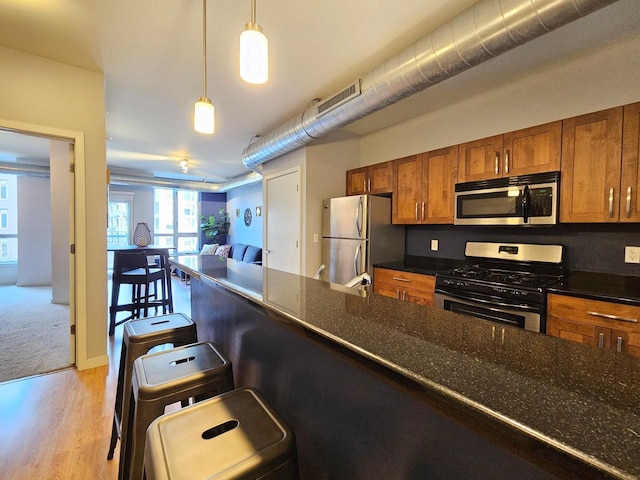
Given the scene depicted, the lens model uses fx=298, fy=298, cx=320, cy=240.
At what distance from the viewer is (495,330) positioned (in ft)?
2.53

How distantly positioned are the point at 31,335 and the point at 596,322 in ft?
17.0

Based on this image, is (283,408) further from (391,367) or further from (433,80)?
(433,80)

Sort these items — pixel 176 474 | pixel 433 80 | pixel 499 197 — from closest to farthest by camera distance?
pixel 176 474, pixel 433 80, pixel 499 197

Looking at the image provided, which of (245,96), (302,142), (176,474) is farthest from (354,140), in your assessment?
(176,474)

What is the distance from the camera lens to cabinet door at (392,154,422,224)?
3125 millimetres

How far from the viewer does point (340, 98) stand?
2457 millimetres

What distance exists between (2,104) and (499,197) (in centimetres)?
393

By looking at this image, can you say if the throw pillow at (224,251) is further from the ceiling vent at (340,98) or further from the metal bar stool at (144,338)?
the metal bar stool at (144,338)

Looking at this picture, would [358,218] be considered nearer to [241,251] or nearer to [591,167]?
[591,167]

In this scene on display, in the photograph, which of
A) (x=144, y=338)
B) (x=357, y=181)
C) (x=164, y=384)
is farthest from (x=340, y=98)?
(x=164, y=384)

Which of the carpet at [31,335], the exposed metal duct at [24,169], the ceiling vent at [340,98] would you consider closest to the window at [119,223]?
the exposed metal duct at [24,169]

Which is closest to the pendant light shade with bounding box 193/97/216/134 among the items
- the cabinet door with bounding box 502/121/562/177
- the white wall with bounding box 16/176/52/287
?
the cabinet door with bounding box 502/121/562/177

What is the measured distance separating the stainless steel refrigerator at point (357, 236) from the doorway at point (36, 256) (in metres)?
2.50

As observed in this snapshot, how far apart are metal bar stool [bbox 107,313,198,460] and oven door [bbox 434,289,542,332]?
1.95m
